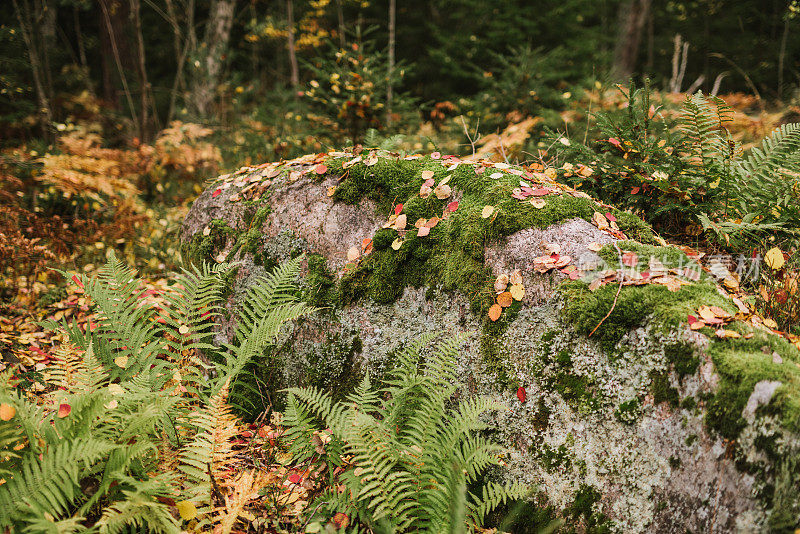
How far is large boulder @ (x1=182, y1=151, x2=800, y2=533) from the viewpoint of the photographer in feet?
5.21

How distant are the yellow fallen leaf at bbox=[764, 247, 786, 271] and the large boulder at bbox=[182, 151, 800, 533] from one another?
0.64 m

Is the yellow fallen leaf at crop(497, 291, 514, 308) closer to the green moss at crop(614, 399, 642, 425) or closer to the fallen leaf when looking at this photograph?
the green moss at crop(614, 399, 642, 425)

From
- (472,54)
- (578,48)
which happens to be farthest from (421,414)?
(578,48)

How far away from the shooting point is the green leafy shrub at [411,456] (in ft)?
6.02

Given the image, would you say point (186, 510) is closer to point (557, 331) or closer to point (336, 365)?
point (336, 365)

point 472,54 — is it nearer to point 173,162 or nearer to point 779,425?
point 173,162

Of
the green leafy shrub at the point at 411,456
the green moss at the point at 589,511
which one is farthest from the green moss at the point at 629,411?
the green leafy shrub at the point at 411,456

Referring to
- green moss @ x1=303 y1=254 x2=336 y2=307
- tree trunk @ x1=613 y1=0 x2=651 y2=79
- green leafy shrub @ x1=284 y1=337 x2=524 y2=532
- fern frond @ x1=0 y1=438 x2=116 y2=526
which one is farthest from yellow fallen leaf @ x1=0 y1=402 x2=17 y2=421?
tree trunk @ x1=613 y1=0 x2=651 y2=79

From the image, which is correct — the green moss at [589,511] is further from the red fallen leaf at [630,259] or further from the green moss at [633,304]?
the red fallen leaf at [630,259]

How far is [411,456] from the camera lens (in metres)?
2.06

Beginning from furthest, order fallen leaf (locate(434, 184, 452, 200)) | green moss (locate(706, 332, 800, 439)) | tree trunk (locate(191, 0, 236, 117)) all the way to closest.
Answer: tree trunk (locate(191, 0, 236, 117)) < fallen leaf (locate(434, 184, 452, 200)) < green moss (locate(706, 332, 800, 439))

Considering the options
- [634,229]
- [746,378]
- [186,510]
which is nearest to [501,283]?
[634,229]

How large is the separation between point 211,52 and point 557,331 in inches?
350

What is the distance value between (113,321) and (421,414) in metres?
2.07
